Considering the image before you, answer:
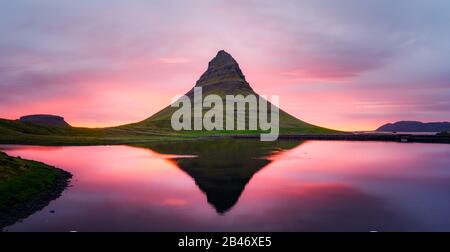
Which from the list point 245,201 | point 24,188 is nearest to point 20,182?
point 24,188

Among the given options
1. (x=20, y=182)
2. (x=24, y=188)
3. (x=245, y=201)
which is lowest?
(x=245, y=201)

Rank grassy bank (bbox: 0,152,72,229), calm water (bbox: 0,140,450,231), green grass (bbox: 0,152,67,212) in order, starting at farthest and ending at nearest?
1. green grass (bbox: 0,152,67,212)
2. grassy bank (bbox: 0,152,72,229)
3. calm water (bbox: 0,140,450,231)

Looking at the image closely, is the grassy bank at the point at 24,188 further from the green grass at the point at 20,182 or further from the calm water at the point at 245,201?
the calm water at the point at 245,201

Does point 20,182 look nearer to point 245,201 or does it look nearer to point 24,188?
point 24,188

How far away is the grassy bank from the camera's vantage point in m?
33.6

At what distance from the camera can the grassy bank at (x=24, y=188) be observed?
33562 mm

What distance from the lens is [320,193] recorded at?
47250 mm

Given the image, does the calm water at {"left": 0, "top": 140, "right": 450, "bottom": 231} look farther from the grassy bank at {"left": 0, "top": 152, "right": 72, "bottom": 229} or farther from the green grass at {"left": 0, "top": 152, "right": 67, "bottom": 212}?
the green grass at {"left": 0, "top": 152, "right": 67, "bottom": 212}

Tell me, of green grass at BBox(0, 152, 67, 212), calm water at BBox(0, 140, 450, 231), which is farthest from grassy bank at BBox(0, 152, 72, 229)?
calm water at BBox(0, 140, 450, 231)

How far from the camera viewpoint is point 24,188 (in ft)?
135

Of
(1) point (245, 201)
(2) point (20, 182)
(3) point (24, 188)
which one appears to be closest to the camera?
(3) point (24, 188)

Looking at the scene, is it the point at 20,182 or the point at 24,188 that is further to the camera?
the point at 20,182

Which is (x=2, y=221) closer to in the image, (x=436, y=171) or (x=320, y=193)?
(x=320, y=193)
